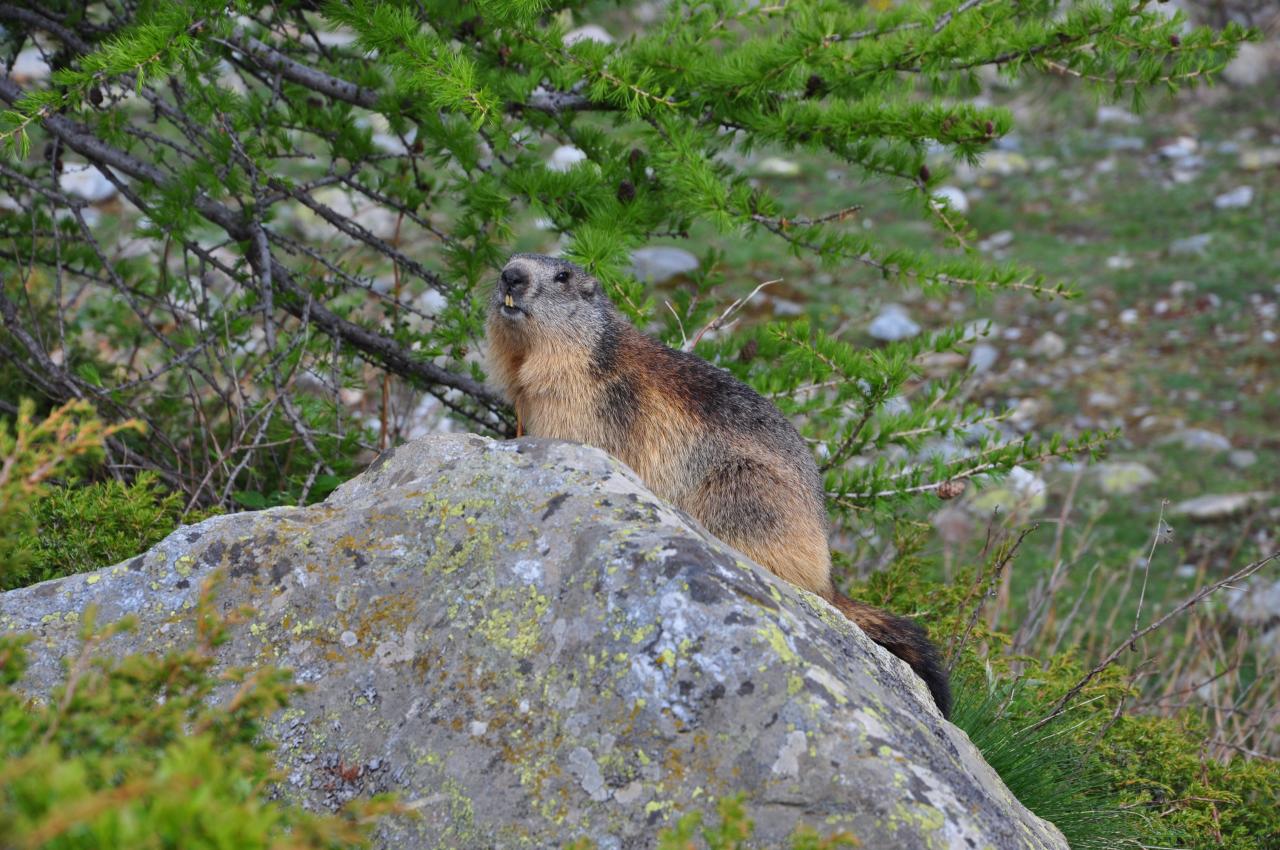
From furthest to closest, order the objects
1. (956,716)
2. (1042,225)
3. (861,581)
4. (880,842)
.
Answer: (1042,225) < (861,581) < (956,716) < (880,842)

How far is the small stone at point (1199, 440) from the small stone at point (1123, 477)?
1.81 feet

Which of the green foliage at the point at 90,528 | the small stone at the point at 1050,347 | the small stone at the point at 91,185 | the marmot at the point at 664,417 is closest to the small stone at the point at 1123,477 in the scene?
the small stone at the point at 1050,347

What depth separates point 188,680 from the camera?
7.49 ft

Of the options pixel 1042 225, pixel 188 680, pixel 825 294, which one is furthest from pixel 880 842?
pixel 1042 225

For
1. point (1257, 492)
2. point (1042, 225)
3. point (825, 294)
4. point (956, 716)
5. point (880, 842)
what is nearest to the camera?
point (880, 842)

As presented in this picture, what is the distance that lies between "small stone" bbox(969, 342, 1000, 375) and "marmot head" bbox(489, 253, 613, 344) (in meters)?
7.68

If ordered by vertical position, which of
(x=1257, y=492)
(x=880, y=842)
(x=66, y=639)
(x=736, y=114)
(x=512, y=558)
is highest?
(x=736, y=114)

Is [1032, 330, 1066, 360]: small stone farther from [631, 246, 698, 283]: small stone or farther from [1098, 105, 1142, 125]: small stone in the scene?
[1098, 105, 1142, 125]: small stone

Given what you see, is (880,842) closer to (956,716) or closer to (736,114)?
(956,716)

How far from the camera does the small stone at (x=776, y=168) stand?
15.9m

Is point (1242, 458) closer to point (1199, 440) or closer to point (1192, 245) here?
point (1199, 440)

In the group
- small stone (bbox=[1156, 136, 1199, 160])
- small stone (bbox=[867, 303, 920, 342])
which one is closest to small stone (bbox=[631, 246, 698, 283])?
small stone (bbox=[867, 303, 920, 342])

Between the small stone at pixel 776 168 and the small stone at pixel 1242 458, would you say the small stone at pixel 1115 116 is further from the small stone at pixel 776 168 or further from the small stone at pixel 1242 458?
the small stone at pixel 1242 458

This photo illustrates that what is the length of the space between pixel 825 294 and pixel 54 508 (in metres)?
9.87
